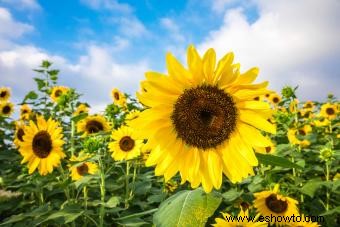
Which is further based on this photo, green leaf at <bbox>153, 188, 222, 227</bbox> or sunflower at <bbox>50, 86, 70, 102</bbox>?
sunflower at <bbox>50, 86, 70, 102</bbox>

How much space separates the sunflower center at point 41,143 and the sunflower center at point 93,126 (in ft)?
5.59

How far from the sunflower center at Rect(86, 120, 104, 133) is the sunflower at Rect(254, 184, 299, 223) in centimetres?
292

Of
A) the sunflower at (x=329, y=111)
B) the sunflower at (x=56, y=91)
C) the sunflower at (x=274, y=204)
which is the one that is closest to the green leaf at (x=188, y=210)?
the sunflower at (x=274, y=204)

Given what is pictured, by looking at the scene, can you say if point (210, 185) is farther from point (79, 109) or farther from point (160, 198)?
point (79, 109)

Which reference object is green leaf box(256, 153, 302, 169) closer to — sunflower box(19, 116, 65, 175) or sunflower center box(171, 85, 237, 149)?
sunflower center box(171, 85, 237, 149)

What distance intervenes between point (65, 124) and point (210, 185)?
5.97 meters

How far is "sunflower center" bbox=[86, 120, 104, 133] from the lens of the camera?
619cm

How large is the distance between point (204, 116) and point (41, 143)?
2585 millimetres

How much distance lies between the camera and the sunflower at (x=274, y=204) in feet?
13.2

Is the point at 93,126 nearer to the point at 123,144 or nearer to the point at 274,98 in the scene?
the point at 123,144

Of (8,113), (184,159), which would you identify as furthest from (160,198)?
(8,113)

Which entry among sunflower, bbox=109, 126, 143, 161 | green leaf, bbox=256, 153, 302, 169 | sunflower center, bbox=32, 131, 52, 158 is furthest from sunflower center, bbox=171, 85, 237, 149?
sunflower, bbox=109, 126, 143, 161

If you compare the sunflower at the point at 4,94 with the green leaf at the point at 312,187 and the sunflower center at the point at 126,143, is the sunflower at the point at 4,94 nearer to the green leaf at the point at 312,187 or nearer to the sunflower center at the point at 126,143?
the sunflower center at the point at 126,143

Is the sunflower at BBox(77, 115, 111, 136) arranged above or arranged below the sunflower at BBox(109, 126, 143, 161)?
above
